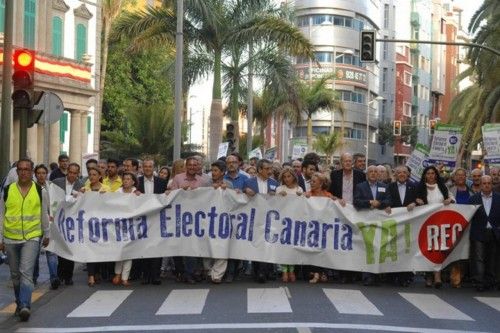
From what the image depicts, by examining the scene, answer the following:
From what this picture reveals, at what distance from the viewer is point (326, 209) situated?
16000mm

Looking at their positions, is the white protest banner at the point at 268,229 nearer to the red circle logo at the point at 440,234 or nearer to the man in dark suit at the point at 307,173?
the red circle logo at the point at 440,234

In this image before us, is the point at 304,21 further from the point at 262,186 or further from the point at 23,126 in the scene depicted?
the point at 23,126

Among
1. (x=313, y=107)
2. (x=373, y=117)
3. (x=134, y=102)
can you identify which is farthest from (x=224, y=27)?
(x=373, y=117)

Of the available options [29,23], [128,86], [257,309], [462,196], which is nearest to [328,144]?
[128,86]

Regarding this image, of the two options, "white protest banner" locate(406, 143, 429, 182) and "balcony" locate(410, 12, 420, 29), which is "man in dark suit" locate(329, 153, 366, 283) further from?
"balcony" locate(410, 12, 420, 29)

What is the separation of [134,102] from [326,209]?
4807 cm

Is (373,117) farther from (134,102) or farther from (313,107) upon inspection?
(134,102)

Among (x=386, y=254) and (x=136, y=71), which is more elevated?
(x=136, y=71)

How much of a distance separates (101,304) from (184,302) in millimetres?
974

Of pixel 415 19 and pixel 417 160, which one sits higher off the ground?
pixel 415 19

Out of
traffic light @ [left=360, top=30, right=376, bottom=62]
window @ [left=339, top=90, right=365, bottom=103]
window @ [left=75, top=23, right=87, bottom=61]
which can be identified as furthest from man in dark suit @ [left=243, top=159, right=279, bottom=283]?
window @ [left=339, top=90, right=365, bottom=103]

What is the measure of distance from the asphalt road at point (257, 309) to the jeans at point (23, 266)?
10.1 inches

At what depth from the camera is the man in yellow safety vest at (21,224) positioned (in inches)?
477

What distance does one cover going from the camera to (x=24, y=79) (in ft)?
47.7
